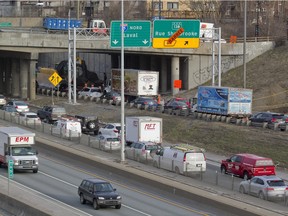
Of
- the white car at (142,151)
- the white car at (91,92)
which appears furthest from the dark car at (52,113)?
the white car at (91,92)

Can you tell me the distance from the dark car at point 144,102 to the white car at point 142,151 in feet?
90.6

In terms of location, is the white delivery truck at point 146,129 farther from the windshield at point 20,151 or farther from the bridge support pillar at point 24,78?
the bridge support pillar at point 24,78

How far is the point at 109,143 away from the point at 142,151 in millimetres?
3987

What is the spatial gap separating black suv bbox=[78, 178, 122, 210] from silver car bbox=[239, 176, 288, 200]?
7.01 m

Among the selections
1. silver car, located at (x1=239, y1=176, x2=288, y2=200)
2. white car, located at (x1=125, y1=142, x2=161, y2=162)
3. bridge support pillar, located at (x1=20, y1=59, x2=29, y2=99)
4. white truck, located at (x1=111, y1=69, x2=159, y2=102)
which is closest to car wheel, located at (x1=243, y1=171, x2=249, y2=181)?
silver car, located at (x1=239, y1=176, x2=288, y2=200)

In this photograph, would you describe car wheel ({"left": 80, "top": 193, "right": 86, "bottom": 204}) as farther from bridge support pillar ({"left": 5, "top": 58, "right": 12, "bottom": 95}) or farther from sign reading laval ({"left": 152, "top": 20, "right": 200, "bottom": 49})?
bridge support pillar ({"left": 5, "top": 58, "right": 12, "bottom": 95})

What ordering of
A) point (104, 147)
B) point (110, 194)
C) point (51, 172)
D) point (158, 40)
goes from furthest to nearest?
1. point (158, 40)
2. point (104, 147)
3. point (51, 172)
4. point (110, 194)

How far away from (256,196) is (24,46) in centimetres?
5438

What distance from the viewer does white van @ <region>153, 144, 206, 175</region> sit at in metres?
45.1

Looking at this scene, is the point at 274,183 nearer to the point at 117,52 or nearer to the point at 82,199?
the point at 82,199

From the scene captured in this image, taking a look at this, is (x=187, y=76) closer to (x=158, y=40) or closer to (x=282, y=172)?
(x=158, y=40)

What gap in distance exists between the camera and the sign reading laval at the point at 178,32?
6738cm

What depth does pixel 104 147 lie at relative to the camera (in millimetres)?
53469

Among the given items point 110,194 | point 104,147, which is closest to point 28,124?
point 104,147
